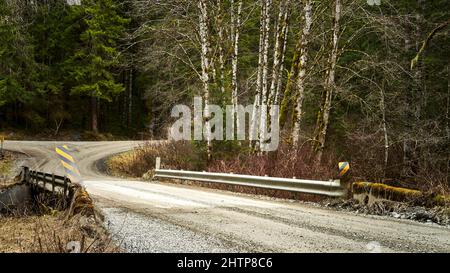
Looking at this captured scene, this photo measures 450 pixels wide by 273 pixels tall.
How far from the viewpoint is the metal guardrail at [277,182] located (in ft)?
27.0

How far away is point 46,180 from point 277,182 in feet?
21.2

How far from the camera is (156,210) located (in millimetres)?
7082

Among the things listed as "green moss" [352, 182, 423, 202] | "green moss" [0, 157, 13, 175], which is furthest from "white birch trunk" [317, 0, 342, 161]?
"green moss" [0, 157, 13, 175]

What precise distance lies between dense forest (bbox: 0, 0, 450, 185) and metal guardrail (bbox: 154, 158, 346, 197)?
8.19ft

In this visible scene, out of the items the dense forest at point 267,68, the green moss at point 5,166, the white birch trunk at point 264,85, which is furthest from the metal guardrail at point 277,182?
the green moss at point 5,166

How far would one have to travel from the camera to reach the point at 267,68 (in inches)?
550

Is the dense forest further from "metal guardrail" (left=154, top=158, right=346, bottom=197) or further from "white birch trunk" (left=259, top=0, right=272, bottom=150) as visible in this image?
"metal guardrail" (left=154, top=158, right=346, bottom=197)

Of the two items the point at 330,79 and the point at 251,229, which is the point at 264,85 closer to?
the point at 330,79

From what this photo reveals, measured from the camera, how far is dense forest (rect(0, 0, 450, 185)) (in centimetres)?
1173

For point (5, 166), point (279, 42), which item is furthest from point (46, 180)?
point (5, 166)
